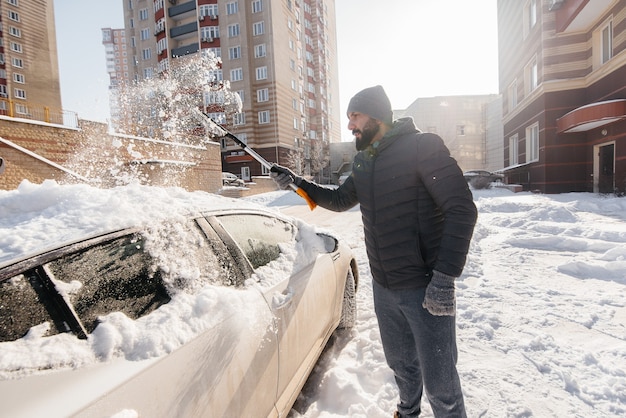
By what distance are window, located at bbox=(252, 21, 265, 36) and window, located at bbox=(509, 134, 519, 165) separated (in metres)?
28.2

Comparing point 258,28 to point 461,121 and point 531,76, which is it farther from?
point 461,121

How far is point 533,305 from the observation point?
3.99m

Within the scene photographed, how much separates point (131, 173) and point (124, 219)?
1823cm

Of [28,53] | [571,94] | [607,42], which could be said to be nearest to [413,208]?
[607,42]

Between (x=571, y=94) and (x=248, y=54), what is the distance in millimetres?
31622

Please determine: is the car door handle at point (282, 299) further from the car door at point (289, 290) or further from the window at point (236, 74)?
the window at point (236, 74)

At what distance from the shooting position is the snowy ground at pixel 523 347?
2.38 m

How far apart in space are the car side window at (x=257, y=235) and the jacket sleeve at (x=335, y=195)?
14.4 inches

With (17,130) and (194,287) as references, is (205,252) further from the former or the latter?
(17,130)

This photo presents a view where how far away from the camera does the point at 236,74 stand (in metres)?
39.2

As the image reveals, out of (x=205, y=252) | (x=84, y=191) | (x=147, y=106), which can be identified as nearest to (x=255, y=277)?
(x=205, y=252)

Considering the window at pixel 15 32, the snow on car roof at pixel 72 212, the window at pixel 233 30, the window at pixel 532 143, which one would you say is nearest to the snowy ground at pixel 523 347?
the snow on car roof at pixel 72 212

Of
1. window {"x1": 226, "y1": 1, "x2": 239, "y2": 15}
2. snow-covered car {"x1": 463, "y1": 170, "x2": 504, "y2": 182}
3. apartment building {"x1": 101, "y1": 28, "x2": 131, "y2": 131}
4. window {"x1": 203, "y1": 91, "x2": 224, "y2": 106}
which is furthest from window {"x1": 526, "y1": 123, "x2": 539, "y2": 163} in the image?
apartment building {"x1": 101, "y1": 28, "x2": 131, "y2": 131}

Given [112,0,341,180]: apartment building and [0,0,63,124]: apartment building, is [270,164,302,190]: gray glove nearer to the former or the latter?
[112,0,341,180]: apartment building
